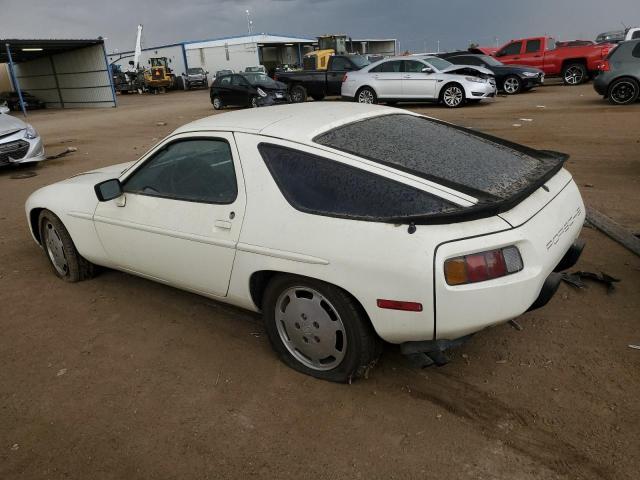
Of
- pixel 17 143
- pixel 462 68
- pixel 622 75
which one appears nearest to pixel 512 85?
pixel 462 68

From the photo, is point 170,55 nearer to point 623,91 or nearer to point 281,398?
point 623,91

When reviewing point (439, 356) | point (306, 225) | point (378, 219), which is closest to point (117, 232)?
point (306, 225)

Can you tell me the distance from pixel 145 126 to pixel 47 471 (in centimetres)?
1590

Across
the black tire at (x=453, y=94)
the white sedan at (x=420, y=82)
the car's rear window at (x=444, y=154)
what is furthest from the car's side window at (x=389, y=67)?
the car's rear window at (x=444, y=154)

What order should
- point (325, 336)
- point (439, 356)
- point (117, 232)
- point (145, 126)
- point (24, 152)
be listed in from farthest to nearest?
point (145, 126) < point (24, 152) < point (117, 232) < point (325, 336) < point (439, 356)

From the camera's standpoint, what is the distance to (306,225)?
Answer: 8.39ft

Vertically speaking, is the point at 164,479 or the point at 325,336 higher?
the point at 325,336

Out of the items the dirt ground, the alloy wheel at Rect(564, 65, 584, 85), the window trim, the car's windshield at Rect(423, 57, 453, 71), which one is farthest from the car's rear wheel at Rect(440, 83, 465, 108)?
the window trim

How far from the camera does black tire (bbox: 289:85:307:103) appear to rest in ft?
61.0

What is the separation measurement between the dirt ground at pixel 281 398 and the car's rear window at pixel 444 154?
1.05 metres

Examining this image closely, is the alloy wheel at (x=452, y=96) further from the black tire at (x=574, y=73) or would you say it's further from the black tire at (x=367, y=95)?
the black tire at (x=574, y=73)

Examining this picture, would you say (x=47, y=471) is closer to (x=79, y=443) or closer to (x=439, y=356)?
(x=79, y=443)

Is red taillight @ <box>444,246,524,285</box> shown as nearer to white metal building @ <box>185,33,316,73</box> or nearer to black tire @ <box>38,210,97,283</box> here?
black tire @ <box>38,210,97,283</box>

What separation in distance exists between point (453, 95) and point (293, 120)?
1324cm
